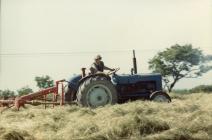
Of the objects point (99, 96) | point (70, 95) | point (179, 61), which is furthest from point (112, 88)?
point (179, 61)

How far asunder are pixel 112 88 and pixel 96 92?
0.41m

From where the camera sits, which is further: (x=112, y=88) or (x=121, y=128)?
(x=112, y=88)

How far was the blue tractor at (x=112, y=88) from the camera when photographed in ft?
43.7

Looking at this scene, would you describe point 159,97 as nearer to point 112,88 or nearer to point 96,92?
point 112,88

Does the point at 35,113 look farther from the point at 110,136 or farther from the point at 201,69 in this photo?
the point at 201,69

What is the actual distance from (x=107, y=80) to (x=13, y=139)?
584 cm

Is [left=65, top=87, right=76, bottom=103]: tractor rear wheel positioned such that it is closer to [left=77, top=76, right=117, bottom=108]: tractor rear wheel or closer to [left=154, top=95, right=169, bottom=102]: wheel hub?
[left=77, top=76, right=117, bottom=108]: tractor rear wheel

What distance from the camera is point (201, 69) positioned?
4556 centimetres

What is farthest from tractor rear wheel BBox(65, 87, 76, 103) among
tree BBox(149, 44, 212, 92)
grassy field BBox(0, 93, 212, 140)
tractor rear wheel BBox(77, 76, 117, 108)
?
tree BBox(149, 44, 212, 92)

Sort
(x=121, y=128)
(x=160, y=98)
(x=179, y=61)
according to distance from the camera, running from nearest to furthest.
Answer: (x=121, y=128), (x=160, y=98), (x=179, y=61)

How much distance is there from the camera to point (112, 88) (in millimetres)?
13492

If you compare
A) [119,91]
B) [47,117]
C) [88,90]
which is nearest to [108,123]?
[47,117]

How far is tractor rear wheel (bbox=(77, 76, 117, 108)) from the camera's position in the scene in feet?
43.5

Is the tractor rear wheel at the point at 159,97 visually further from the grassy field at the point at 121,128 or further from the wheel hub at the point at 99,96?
the grassy field at the point at 121,128
